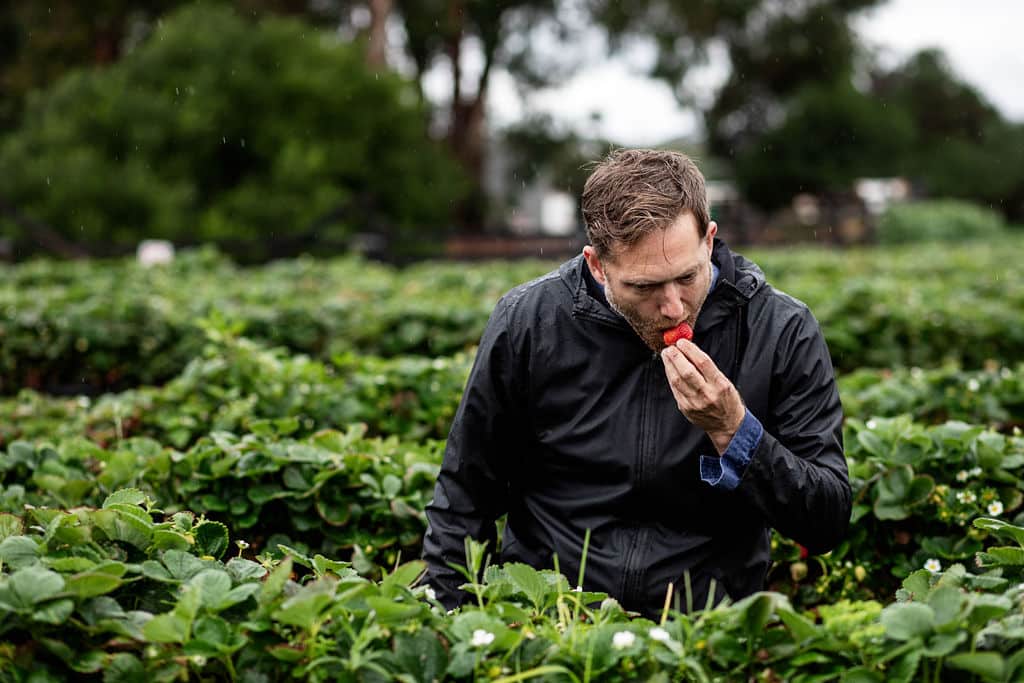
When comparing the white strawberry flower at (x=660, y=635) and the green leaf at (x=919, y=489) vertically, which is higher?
the white strawberry flower at (x=660, y=635)

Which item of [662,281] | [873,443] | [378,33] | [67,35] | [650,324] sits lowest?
[873,443]

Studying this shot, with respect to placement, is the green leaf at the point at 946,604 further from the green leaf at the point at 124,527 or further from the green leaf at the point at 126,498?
the green leaf at the point at 126,498

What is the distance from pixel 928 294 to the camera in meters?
8.34

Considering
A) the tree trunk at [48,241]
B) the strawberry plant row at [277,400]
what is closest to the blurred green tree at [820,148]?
the tree trunk at [48,241]

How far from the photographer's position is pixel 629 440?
2.82m

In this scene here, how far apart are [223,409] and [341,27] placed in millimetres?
32123

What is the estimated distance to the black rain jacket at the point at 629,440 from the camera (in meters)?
2.78

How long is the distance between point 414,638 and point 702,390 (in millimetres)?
911

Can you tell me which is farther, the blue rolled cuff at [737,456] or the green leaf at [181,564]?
the blue rolled cuff at [737,456]

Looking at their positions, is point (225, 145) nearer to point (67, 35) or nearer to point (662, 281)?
point (67, 35)

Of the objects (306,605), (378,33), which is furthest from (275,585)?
(378,33)

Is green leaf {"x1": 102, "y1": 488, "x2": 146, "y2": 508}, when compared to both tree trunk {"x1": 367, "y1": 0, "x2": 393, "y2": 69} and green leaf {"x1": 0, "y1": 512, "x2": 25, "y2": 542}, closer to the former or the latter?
green leaf {"x1": 0, "y1": 512, "x2": 25, "y2": 542}

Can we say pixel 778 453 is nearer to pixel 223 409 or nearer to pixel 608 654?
pixel 608 654

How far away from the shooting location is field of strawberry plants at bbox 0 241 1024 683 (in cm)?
188
